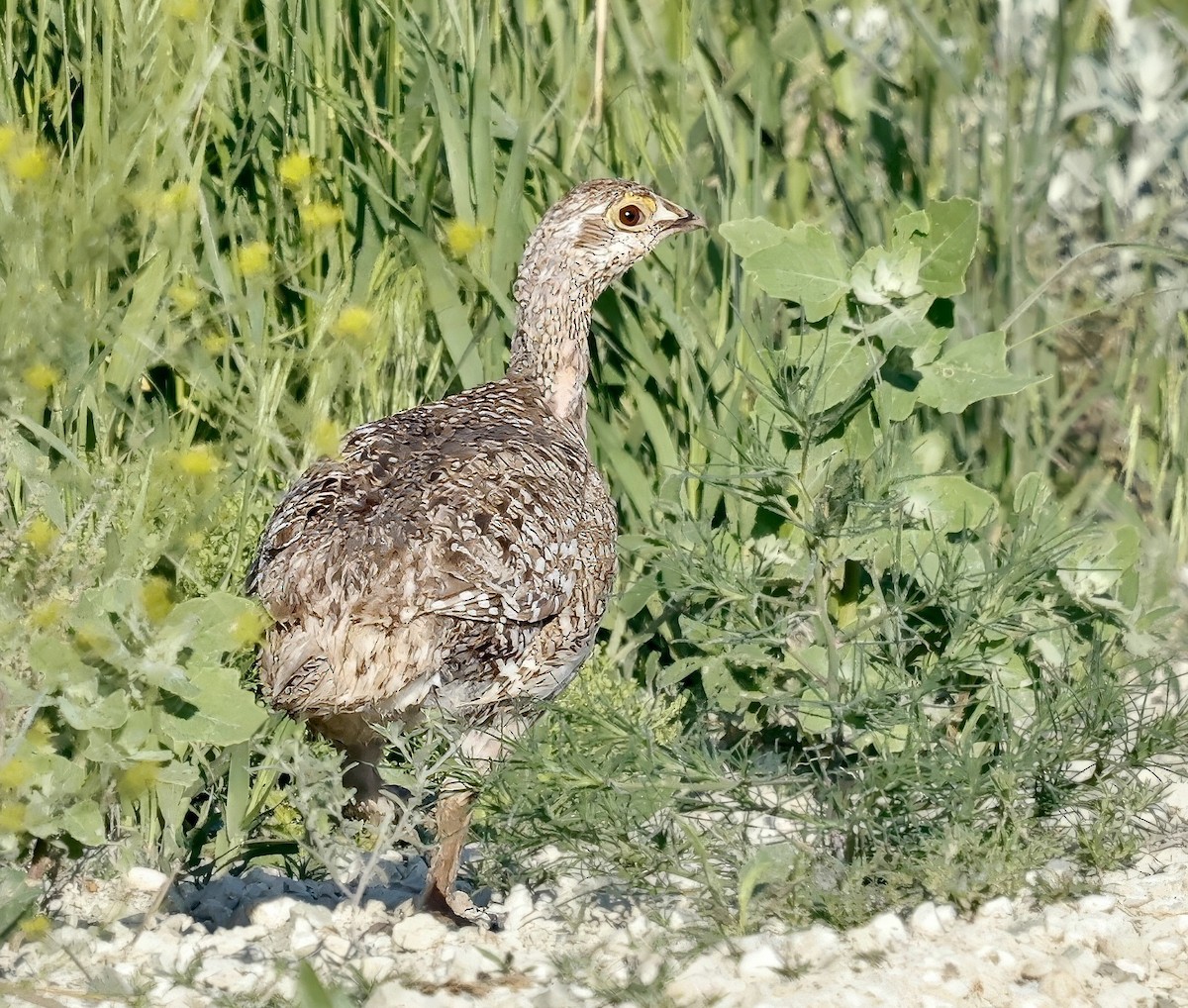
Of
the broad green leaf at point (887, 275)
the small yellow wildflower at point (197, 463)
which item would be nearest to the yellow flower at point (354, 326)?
the small yellow wildflower at point (197, 463)

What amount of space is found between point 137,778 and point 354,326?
1139 millimetres

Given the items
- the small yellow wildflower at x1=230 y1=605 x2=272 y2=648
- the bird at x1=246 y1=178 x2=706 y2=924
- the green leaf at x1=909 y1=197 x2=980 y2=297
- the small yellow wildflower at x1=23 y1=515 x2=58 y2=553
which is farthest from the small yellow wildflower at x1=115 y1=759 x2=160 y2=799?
the green leaf at x1=909 y1=197 x2=980 y2=297

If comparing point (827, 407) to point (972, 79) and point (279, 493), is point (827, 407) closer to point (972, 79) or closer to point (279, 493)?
point (279, 493)

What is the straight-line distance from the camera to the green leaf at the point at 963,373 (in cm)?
443

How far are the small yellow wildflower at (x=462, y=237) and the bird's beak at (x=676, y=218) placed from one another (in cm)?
55

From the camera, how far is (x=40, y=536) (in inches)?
128

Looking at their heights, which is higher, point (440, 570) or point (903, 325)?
point (903, 325)

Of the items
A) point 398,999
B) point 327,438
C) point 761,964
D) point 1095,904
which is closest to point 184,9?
point 327,438

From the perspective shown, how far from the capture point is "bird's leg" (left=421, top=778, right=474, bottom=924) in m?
4.00

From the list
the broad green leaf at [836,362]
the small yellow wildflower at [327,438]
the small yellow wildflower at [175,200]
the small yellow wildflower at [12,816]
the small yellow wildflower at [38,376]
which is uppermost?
the small yellow wildflower at [175,200]

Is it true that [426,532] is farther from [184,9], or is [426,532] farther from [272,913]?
[184,9]

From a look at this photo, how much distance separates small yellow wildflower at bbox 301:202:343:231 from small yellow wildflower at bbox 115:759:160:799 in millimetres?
1717

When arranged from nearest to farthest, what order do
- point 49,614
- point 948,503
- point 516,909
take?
point 49,614, point 516,909, point 948,503

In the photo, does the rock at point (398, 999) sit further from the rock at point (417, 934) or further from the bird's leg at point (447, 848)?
the bird's leg at point (447, 848)
